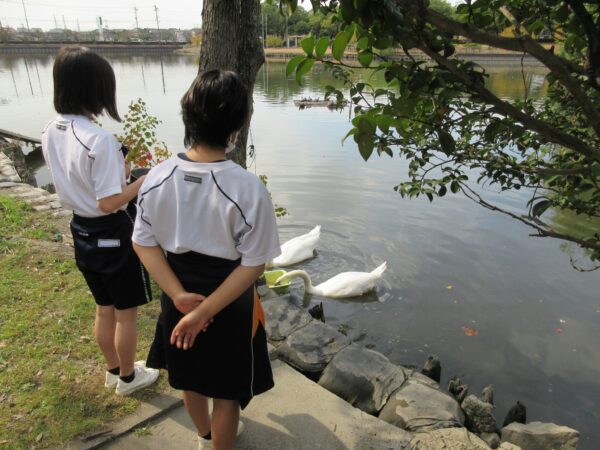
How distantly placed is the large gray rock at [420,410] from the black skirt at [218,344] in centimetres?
126

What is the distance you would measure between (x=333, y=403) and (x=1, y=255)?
341cm

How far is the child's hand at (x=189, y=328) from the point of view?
1.52 metres

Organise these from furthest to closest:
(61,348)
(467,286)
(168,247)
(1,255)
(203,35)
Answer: (467,286)
(1,255)
(203,35)
(61,348)
(168,247)

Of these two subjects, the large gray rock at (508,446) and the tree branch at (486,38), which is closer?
the tree branch at (486,38)

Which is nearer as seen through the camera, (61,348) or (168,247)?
(168,247)

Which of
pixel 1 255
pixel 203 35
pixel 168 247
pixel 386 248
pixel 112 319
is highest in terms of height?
pixel 203 35

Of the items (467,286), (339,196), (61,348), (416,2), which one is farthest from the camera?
(339,196)

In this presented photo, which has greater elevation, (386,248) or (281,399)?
(281,399)

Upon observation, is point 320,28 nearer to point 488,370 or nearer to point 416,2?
point 416,2

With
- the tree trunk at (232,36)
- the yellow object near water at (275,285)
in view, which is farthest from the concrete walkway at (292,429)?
the tree trunk at (232,36)

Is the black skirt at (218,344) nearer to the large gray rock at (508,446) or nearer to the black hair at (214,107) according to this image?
the black hair at (214,107)

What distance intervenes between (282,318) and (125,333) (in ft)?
5.48

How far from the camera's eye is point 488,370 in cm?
407

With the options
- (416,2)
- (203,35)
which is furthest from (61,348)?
(416,2)
